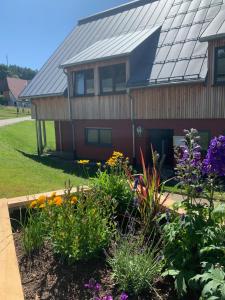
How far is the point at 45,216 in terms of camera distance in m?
4.16

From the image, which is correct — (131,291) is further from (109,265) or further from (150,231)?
(150,231)

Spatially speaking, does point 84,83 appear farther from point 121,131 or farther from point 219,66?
point 219,66

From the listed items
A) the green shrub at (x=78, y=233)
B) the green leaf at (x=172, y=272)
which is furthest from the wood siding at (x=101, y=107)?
the green leaf at (x=172, y=272)

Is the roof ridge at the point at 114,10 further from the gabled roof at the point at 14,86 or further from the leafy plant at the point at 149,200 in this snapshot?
the gabled roof at the point at 14,86

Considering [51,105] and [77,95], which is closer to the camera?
[77,95]

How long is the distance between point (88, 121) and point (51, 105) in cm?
332

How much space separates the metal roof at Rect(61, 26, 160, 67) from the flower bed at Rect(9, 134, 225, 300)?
1423 cm

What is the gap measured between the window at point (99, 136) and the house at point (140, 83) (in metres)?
0.06

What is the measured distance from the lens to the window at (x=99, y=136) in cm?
2019

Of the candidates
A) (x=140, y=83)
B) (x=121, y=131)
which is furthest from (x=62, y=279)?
(x=121, y=131)

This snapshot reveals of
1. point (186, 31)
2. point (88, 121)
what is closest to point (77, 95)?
point (88, 121)

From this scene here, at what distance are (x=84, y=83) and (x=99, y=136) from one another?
326 centimetres

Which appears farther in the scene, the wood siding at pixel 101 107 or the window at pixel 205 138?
the wood siding at pixel 101 107

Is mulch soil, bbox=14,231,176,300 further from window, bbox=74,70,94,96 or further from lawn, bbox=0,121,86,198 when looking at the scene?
window, bbox=74,70,94,96
